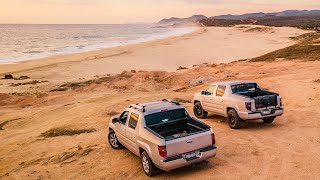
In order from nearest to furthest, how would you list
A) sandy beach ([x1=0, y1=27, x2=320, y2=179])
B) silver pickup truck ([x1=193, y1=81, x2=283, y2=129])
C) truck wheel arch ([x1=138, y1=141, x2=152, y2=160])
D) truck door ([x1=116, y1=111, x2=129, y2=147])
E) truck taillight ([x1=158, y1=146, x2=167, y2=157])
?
1. truck taillight ([x1=158, y1=146, x2=167, y2=157])
2. truck wheel arch ([x1=138, y1=141, x2=152, y2=160])
3. sandy beach ([x1=0, y1=27, x2=320, y2=179])
4. truck door ([x1=116, y1=111, x2=129, y2=147])
5. silver pickup truck ([x1=193, y1=81, x2=283, y2=129])

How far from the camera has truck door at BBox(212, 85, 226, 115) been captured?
14.6m

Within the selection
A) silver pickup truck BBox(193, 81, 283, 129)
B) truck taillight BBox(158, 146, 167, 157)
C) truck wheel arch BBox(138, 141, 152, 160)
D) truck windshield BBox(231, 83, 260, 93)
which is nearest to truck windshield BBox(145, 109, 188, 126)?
truck wheel arch BBox(138, 141, 152, 160)

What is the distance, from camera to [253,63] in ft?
109

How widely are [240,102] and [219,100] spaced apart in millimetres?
1366

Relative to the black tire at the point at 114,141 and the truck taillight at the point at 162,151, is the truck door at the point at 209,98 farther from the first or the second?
the truck taillight at the point at 162,151

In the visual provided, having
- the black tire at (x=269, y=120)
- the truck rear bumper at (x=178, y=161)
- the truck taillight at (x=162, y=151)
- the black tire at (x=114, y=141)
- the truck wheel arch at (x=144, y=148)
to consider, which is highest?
the truck taillight at (x=162, y=151)

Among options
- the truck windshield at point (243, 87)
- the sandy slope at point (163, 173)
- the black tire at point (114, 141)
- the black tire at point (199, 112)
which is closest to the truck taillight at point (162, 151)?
the sandy slope at point (163, 173)

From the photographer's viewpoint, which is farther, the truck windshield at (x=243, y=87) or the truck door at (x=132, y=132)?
the truck windshield at (x=243, y=87)

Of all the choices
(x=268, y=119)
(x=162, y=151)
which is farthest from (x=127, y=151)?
(x=268, y=119)

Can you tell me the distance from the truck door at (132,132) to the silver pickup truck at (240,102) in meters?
4.58

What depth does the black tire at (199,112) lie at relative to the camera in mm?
Answer: 16203

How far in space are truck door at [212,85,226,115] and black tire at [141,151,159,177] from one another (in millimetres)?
5571

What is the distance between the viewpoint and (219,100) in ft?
48.5

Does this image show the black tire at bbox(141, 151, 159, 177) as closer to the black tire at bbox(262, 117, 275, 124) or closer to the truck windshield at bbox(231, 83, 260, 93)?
the truck windshield at bbox(231, 83, 260, 93)
